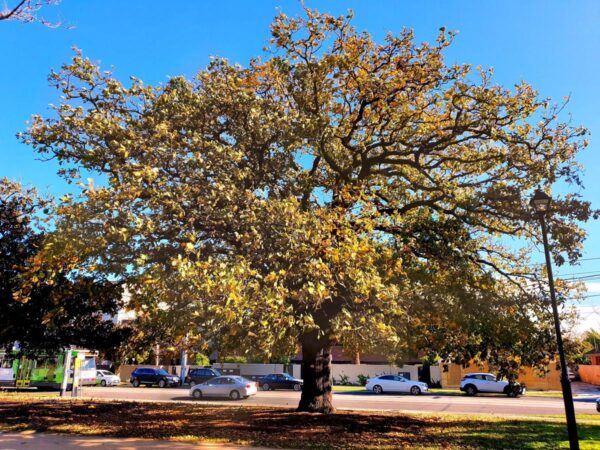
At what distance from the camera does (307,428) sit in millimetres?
12453

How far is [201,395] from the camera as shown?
27.6 m

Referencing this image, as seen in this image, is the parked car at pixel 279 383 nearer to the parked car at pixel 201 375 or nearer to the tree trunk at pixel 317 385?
the parked car at pixel 201 375

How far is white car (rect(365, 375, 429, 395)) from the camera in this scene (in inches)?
1271

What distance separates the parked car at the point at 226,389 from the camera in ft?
89.6

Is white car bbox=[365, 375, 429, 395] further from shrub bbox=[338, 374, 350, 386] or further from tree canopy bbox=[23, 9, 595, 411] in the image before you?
tree canopy bbox=[23, 9, 595, 411]

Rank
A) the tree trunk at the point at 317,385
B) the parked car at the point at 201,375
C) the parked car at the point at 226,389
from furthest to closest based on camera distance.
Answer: the parked car at the point at 201,375, the parked car at the point at 226,389, the tree trunk at the point at 317,385

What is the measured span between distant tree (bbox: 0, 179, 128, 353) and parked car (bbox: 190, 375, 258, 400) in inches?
424

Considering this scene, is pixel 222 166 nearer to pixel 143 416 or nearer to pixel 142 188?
pixel 142 188

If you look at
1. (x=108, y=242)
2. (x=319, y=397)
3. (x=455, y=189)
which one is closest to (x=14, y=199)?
(x=108, y=242)

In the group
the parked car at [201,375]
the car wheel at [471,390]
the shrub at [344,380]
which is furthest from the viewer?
the shrub at [344,380]

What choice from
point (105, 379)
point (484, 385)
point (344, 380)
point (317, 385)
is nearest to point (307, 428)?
point (317, 385)

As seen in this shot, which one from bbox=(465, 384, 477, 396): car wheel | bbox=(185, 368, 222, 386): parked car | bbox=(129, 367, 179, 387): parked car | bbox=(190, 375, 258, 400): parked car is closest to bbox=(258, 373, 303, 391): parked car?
bbox=(185, 368, 222, 386): parked car

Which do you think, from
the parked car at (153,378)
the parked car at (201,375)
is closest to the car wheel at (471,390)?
the parked car at (201,375)

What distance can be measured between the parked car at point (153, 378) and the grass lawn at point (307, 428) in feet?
68.2
